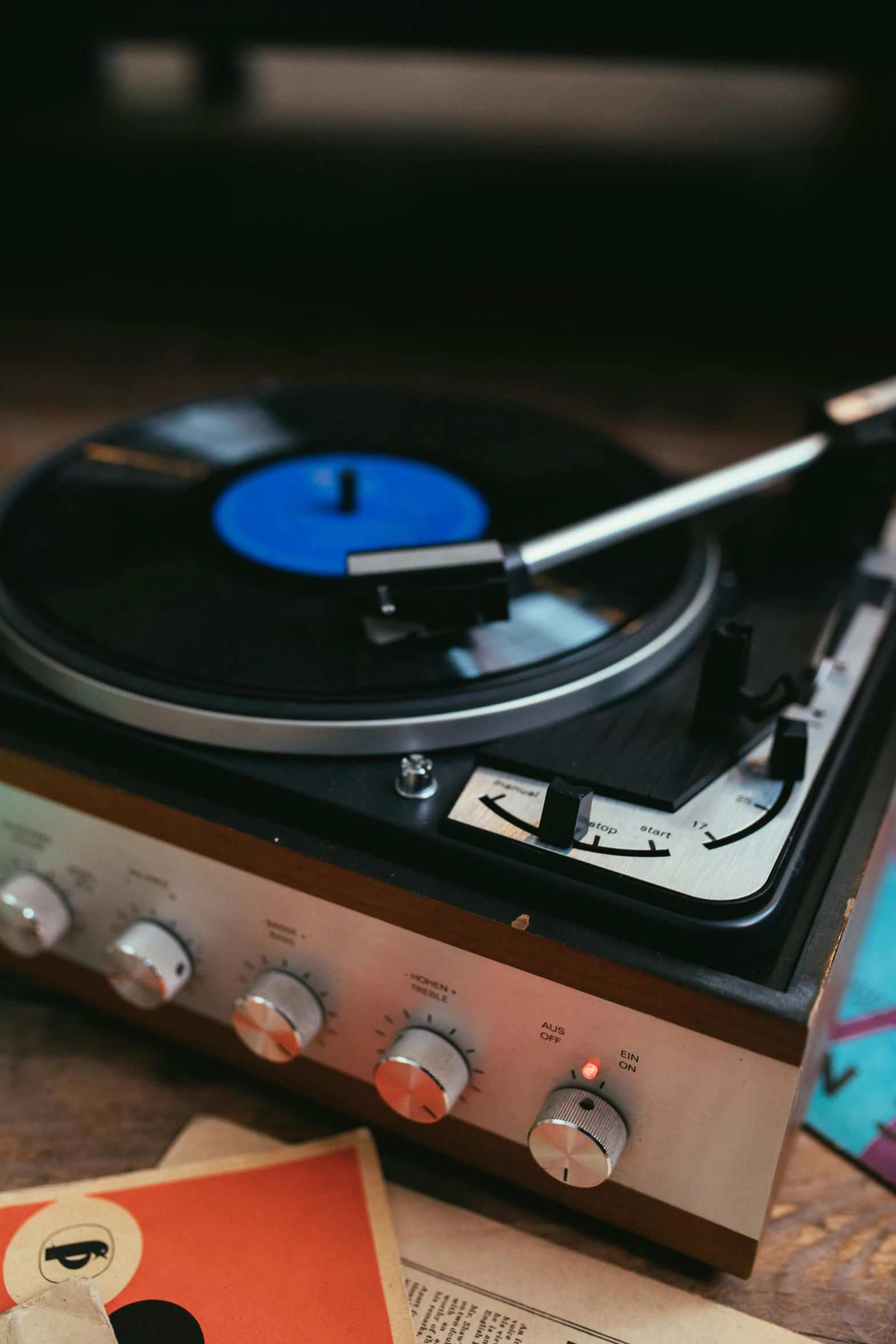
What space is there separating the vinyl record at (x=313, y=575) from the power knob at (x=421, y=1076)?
15cm

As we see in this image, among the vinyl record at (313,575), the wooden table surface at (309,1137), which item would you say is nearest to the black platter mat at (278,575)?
the vinyl record at (313,575)

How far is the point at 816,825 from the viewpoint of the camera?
56cm

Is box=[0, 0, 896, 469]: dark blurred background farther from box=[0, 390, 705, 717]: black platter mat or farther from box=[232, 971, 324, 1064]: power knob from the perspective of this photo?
box=[232, 971, 324, 1064]: power knob

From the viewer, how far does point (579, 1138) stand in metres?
0.50

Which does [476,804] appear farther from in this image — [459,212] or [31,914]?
[459,212]

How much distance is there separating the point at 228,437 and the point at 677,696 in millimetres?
441

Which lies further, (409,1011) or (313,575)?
(313,575)

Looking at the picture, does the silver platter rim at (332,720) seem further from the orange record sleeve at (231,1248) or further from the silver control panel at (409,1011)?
the orange record sleeve at (231,1248)

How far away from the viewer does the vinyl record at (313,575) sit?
1.94 feet

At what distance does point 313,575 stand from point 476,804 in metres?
0.20

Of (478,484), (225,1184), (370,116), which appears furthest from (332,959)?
(370,116)

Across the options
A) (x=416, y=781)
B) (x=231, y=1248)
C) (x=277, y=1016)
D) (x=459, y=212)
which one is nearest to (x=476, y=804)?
(x=416, y=781)

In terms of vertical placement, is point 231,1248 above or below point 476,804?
below

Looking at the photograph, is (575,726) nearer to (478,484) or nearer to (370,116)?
(478,484)
